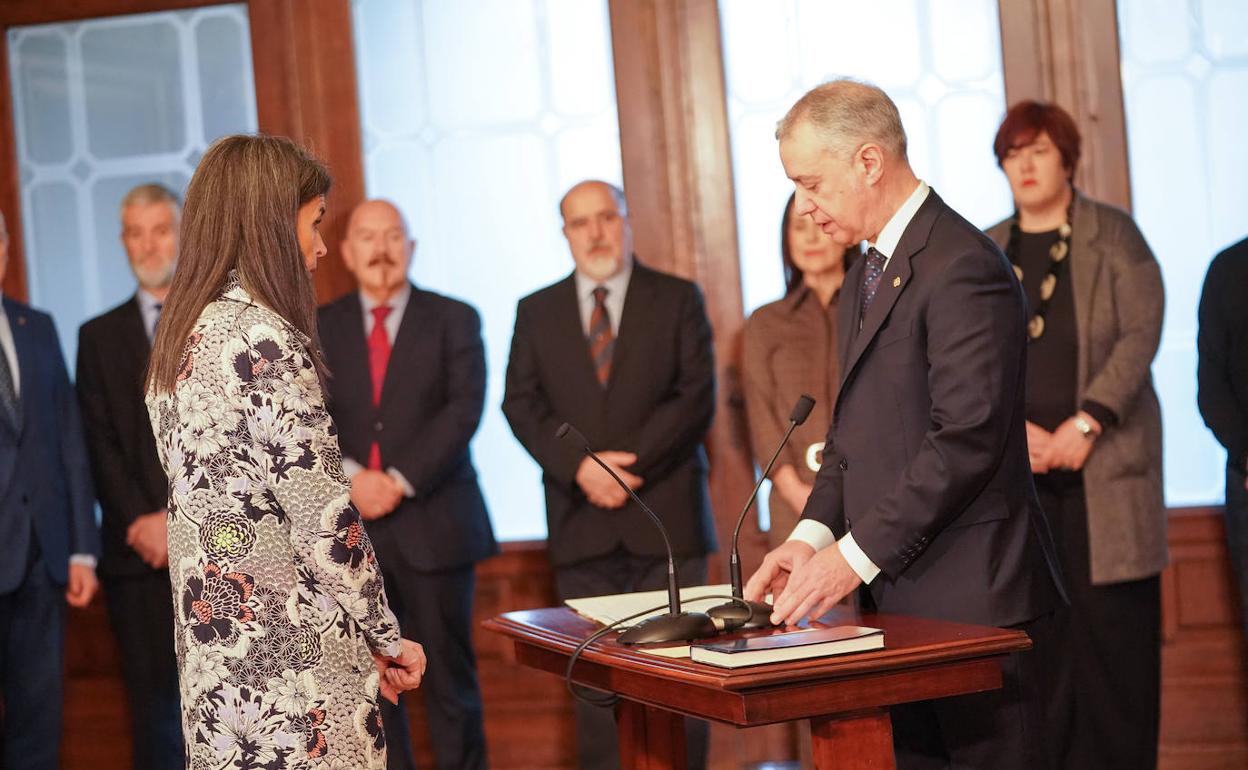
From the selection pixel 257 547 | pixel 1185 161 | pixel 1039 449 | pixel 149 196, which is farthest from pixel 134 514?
pixel 1185 161

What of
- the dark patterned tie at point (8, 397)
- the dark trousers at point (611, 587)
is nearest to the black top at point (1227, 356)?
the dark trousers at point (611, 587)

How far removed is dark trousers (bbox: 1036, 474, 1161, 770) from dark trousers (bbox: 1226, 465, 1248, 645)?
25 centimetres

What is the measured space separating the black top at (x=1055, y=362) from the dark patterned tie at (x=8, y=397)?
294 centimetres

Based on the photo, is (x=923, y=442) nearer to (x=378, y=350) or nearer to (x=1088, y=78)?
(x=378, y=350)

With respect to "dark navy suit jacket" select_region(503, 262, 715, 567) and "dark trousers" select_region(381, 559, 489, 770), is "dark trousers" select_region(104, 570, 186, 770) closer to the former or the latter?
"dark trousers" select_region(381, 559, 489, 770)

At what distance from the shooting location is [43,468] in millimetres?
4160

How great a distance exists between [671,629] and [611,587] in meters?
2.07

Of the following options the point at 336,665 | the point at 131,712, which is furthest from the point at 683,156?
the point at 336,665

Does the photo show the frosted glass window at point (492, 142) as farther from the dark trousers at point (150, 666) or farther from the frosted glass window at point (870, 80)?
the dark trousers at point (150, 666)

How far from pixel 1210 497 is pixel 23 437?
371 centimetres

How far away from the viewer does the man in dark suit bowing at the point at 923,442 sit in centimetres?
222

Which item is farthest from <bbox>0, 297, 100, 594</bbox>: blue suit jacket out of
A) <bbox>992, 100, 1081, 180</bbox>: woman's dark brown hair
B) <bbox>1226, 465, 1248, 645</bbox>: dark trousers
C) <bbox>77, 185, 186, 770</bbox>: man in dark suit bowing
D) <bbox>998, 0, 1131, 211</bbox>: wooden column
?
<bbox>1226, 465, 1248, 645</bbox>: dark trousers

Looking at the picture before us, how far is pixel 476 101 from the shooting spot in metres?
5.00

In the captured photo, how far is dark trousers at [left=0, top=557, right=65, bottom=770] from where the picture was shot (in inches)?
159
